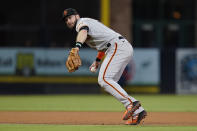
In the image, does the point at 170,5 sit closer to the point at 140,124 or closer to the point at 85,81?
the point at 85,81

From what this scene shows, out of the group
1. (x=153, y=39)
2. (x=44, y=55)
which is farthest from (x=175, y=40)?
(x=44, y=55)

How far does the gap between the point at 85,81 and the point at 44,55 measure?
5.41 feet

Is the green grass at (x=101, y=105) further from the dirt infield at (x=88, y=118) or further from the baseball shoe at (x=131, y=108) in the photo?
the baseball shoe at (x=131, y=108)

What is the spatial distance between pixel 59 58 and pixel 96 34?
9977mm

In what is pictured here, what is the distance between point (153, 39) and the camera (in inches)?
922

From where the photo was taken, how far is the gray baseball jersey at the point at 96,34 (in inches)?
343

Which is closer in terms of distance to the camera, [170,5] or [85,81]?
[85,81]

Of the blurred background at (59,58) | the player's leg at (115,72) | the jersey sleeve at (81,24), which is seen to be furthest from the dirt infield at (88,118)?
the blurred background at (59,58)

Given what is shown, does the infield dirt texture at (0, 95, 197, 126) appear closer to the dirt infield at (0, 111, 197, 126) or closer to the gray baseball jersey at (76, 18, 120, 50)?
the dirt infield at (0, 111, 197, 126)

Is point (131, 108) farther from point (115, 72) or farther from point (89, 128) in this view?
point (89, 128)

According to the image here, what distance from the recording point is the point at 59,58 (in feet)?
61.2

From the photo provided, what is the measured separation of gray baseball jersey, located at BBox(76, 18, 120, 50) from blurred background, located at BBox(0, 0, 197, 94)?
9481mm

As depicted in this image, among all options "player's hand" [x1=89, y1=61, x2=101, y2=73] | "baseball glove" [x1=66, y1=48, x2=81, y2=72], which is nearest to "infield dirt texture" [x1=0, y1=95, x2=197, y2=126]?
"player's hand" [x1=89, y1=61, x2=101, y2=73]

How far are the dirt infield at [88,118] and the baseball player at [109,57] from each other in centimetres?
58
